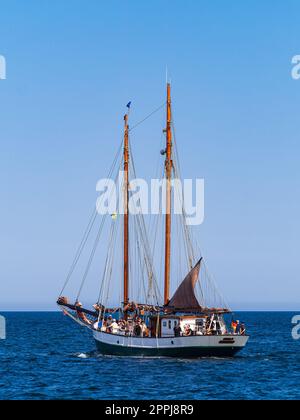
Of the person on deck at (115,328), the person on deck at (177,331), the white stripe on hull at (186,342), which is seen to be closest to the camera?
the white stripe on hull at (186,342)

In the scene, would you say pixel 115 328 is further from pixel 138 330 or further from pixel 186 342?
pixel 186 342

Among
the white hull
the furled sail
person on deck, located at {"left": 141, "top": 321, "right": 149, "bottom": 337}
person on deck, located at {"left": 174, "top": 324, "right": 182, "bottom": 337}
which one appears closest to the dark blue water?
the white hull

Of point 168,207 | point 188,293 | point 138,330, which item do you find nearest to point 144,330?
point 138,330

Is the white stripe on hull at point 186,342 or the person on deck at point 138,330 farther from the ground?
the person on deck at point 138,330

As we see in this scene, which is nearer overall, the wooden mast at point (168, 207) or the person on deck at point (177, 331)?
the person on deck at point (177, 331)

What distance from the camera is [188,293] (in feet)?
216

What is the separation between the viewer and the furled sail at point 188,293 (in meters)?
65.6

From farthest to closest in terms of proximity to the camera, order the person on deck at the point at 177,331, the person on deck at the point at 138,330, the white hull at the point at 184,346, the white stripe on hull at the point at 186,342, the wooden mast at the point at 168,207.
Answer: the wooden mast at the point at 168,207 < the person on deck at the point at 138,330 < the person on deck at the point at 177,331 < the white hull at the point at 184,346 < the white stripe on hull at the point at 186,342

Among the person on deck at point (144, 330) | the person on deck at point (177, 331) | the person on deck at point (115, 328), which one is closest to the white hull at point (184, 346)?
the person on deck at point (177, 331)

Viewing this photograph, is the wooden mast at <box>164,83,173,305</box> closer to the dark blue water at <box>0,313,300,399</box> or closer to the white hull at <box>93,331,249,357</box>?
the white hull at <box>93,331,249,357</box>

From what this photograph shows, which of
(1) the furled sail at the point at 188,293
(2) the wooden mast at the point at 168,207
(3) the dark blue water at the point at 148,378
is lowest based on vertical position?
(3) the dark blue water at the point at 148,378

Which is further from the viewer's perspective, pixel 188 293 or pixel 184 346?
pixel 188 293

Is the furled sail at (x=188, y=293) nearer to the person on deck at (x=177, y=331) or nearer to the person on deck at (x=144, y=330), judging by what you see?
the person on deck at (x=177, y=331)
